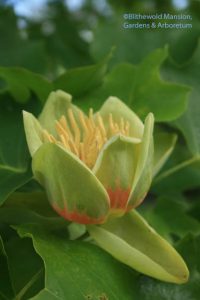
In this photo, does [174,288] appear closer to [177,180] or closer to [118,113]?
[118,113]

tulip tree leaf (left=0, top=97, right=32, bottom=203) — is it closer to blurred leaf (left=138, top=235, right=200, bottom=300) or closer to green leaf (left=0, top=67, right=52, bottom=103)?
green leaf (left=0, top=67, right=52, bottom=103)

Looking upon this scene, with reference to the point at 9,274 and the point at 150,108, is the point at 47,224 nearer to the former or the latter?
the point at 9,274

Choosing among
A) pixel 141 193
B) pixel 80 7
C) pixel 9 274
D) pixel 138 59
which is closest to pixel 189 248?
pixel 141 193

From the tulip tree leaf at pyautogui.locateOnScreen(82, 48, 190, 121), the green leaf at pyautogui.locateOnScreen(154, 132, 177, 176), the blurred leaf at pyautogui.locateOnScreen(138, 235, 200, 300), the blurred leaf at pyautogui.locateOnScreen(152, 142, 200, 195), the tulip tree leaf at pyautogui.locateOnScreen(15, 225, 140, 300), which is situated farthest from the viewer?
the blurred leaf at pyautogui.locateOnScreen(152, 142, 200, 195)

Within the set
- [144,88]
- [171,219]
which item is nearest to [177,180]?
[171,219]

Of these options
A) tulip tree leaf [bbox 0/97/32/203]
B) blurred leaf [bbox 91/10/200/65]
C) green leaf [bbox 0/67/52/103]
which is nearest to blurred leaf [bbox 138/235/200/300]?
tulip tree leaf [bbox 0/97/32/203]

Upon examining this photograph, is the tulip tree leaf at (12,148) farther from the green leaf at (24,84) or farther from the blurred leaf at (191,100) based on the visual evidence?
the blurred leaf at (191,100)

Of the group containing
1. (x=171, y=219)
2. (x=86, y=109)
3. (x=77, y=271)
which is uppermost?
(x=86, y=109)
